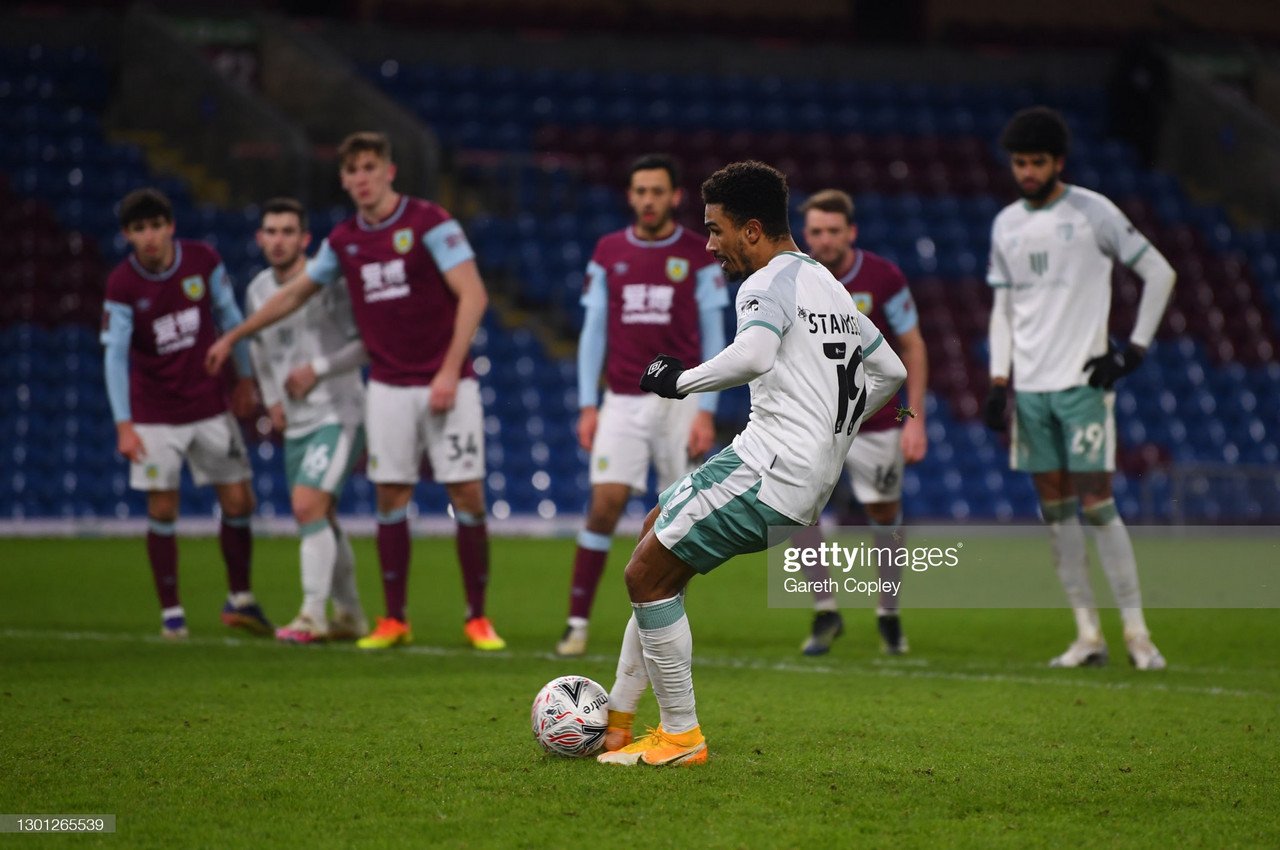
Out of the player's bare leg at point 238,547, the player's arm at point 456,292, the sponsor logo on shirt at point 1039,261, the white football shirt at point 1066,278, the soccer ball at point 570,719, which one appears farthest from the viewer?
the player's bare leg at point 238,547

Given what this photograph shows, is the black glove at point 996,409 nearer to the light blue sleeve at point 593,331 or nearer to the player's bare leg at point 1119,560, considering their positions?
the player's bare leg at point 1119,560

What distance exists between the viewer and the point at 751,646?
25.6ft

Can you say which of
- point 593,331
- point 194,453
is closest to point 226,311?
point 194,453

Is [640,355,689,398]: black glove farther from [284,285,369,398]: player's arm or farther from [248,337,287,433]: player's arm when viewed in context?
[248,337,287,433]: player's arm

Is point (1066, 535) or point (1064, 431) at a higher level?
point (1064, 431)

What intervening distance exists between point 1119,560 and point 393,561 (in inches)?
133

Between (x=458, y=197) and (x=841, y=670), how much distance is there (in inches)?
479

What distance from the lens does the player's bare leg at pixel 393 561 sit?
24.7 feet

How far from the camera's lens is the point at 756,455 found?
455 centimetres

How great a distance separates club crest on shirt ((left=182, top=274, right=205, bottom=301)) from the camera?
7996 millimetres

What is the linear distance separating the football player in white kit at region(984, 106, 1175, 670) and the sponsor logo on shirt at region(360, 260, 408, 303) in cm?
281

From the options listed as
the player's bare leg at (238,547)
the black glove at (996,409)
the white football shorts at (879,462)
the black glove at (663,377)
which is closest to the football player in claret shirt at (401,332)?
the player's bare leg at (238,547)

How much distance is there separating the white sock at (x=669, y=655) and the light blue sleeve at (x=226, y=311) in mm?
4127

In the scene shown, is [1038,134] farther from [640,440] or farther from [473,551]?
[473,551]
